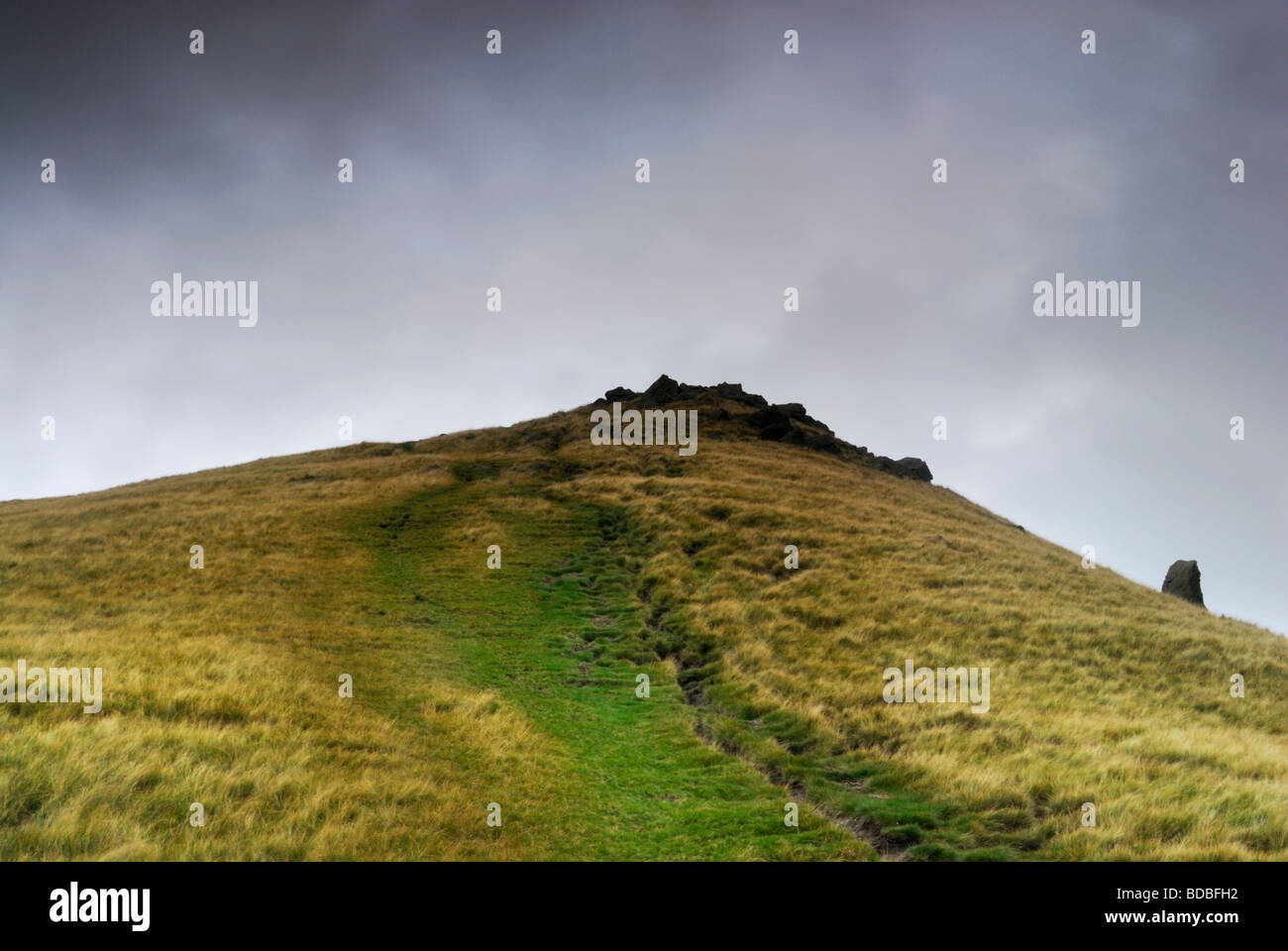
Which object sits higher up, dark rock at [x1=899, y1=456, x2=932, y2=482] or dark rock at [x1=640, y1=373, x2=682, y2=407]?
dark rock at [x1=640, y1=373, x2=682, y2=407]

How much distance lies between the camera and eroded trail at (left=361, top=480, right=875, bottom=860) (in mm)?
10586

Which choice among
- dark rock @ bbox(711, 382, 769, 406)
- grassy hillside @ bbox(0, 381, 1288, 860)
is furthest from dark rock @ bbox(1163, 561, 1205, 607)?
dark rock @ bbox(711, 382, 769, 406)

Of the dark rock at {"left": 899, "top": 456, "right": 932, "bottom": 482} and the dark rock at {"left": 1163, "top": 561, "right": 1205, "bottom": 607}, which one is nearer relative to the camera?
the dark rock at {"left": 1163, "top": 561, "right": 1205, "bottom": 607}

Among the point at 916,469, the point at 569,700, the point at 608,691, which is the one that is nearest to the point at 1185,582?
the point at 916,469

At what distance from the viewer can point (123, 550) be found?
27.6 meters

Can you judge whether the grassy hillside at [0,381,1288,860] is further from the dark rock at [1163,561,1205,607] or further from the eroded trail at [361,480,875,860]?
the dark rock at [1163,561,1205,607]

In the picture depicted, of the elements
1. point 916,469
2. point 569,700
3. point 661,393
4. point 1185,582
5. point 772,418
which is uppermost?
point 661,393

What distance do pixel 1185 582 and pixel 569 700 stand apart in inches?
1947

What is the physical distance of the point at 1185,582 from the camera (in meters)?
44.0

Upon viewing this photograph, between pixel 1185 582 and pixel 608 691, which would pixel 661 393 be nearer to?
pixel 1185 582

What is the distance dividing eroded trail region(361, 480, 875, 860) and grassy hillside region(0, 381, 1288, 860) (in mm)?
97

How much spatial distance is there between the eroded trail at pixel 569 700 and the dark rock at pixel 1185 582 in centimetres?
→ 4230
